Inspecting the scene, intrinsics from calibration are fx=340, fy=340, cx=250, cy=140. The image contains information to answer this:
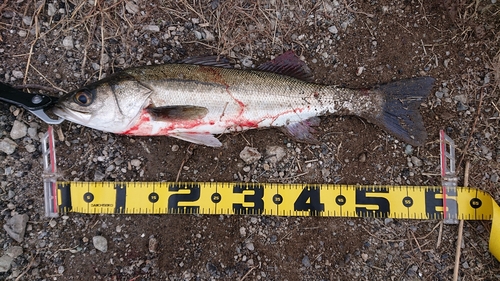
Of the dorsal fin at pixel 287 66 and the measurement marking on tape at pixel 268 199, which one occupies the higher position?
the dorsal fin at pixel 287 66

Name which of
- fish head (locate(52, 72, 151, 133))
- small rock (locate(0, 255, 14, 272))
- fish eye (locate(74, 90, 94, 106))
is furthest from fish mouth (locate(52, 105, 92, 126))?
small rock (locate(0, 255, 14, 272))

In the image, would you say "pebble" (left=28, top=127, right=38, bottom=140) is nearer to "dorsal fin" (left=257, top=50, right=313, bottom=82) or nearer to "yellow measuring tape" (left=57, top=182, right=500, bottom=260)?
"yellow measuring tape" (left=57, top=182, right=500, bottom=260)

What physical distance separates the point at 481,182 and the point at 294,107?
237 cm

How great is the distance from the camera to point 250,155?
3982 millimetres

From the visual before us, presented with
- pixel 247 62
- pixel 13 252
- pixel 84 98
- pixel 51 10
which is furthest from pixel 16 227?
pixel 247 62

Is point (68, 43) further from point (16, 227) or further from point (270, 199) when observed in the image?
point (270, 199)

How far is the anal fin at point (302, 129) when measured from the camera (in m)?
3.85

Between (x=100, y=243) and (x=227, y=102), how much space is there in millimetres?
2111

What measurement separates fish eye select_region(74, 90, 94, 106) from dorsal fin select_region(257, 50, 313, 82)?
5.97ft

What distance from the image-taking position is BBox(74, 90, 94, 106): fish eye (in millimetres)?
3455

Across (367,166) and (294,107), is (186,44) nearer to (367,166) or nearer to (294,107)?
(294,107)

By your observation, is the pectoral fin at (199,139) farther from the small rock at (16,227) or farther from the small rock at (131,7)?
the small rock at (16,227)

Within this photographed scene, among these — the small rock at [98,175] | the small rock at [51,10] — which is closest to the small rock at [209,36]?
the small rock at [51,10]

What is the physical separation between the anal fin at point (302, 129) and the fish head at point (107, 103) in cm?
158
